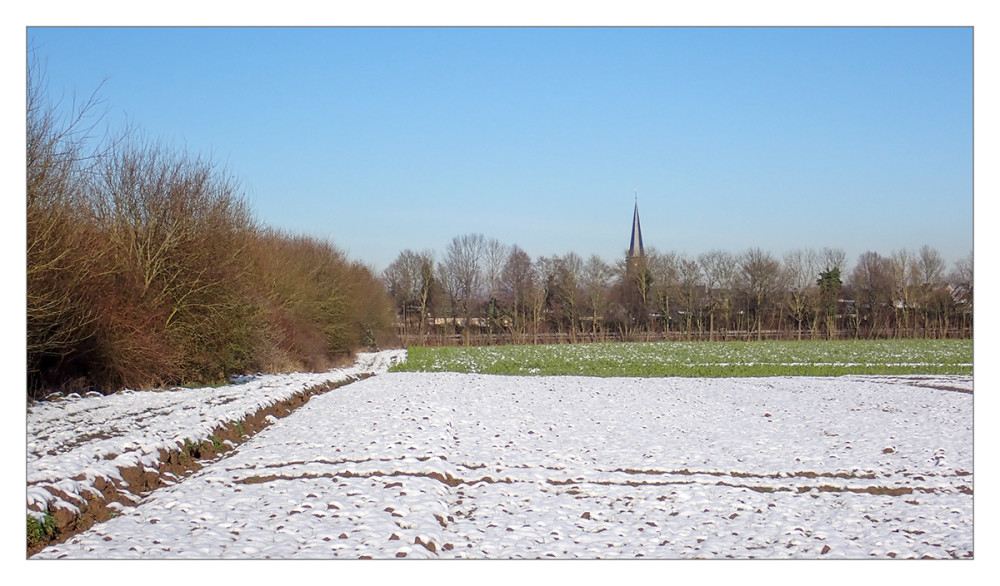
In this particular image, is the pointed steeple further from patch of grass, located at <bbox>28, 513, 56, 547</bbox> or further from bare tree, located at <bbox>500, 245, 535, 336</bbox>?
patch of grass, located at <bbox>28, 513, 56, 547</bbox>

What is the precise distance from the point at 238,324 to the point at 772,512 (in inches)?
797

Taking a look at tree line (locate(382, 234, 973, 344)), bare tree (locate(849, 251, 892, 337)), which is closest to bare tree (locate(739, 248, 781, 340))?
tree line (locate(382, 234, 973, 344))

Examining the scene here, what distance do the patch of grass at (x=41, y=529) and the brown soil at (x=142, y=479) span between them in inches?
1.5

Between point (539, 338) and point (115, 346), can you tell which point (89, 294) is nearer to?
point (115, 346)

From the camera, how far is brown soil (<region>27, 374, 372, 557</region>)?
7372 mm

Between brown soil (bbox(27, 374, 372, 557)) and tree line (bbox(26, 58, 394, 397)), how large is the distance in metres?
3.35

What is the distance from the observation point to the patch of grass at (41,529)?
22.6ft

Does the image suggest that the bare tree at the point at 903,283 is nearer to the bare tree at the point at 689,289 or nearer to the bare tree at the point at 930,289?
the bare tree at the point at 930,289

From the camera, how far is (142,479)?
9.57 metres

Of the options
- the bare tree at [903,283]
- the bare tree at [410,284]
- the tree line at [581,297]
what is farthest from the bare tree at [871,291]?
the bare tree at [410,284]

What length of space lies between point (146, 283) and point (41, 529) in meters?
15.2

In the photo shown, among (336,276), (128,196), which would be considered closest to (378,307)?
(336,276)
